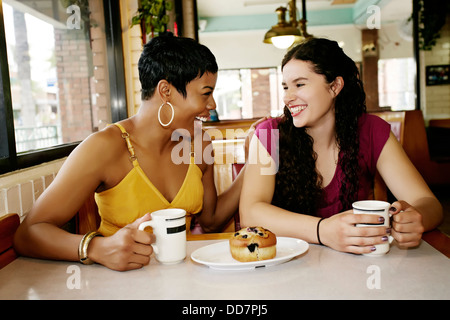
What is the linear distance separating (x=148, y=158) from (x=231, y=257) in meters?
0.58

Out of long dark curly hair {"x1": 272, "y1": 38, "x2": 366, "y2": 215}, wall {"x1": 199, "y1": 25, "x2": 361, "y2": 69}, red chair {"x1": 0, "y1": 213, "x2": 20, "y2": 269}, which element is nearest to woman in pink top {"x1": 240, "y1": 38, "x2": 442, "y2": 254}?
long dark curly hair {"x1": 272, "y1": 38, "x2": 366, "y2": 215}

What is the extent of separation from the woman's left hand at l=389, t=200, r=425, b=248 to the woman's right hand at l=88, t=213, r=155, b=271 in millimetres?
602

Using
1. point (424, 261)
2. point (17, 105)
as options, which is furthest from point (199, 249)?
point (17, 105)

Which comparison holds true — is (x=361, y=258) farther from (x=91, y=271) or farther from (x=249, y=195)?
(x=91, y=271)

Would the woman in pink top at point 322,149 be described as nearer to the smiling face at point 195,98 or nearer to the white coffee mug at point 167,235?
the smiling face at point 195,98

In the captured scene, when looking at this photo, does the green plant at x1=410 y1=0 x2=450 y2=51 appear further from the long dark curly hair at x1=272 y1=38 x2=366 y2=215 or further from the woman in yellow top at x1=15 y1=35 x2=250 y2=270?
the woman in yellow top at x1=15 y1=35 x2=250 y2=270

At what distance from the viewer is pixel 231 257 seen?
1.03 m

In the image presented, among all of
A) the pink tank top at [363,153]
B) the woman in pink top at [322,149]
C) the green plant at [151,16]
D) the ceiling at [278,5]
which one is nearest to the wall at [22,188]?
the woman in pink top at [322,149]

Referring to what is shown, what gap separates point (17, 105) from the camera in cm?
206

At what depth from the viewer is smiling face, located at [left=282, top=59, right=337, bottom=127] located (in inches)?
61.3

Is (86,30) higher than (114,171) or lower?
higher

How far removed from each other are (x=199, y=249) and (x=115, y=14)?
8.29ft

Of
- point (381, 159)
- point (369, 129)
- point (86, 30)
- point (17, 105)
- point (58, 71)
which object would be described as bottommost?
point (381, 159)

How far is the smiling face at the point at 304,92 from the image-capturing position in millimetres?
1558
